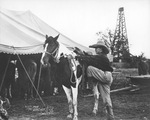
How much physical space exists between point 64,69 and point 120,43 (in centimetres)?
3847

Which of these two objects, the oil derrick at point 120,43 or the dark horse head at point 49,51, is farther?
the oil derrick at point 120,43

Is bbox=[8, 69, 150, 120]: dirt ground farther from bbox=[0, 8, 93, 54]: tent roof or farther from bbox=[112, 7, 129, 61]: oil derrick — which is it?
bbox=[112, 7, 129, 61]: oil derrick

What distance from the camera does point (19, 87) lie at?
30.2 ft

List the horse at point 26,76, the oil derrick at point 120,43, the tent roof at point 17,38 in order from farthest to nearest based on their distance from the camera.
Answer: the oil derrick at point 120,43
the horse at point 26,76
the tent roof at point 17,38

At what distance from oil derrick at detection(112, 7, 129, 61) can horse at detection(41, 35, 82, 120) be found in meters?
24.4

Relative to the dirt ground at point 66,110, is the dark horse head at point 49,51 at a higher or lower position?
higher

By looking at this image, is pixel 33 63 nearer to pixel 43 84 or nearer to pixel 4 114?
pixel 43 84

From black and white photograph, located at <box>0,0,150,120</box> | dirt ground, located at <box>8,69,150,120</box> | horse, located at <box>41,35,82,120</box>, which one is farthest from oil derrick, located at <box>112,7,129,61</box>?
horse, located at <box>41,35,82,120</box>

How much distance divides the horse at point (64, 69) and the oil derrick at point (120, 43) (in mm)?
24449

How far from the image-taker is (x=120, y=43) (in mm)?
43281

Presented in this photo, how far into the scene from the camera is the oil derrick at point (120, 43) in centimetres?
3734

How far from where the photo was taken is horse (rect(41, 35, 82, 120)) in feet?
18.6

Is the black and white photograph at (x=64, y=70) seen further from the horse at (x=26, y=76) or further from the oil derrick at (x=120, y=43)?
the oil derrick at (x=120, y=43)

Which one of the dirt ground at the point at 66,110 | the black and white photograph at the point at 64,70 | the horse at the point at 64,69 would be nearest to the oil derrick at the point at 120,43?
the black and white photograph at the point at 64,70
